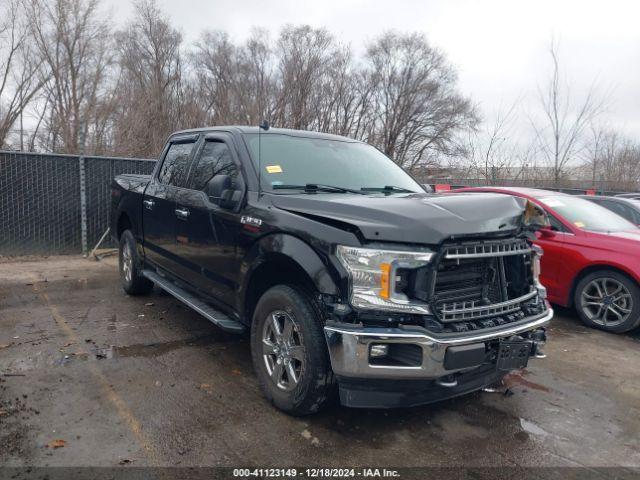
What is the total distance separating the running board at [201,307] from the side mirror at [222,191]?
92 centimetres

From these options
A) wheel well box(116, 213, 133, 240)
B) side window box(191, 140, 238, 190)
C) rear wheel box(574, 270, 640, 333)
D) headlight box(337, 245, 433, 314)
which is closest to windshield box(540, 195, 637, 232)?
rear wheel box(574, 270, 640, 333)

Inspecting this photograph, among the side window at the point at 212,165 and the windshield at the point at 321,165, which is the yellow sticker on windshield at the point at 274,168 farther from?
the side window at the point at 212,165

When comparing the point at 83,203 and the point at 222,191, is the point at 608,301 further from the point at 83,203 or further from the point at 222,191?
the point at 83,203

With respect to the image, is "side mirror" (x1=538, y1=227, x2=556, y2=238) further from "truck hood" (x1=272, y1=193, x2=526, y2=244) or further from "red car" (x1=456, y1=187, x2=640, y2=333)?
"truck hood" (x1=272, y1=193, x2=526, y2=244)

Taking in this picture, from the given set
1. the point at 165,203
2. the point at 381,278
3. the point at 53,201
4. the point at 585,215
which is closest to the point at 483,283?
the point at 381,278

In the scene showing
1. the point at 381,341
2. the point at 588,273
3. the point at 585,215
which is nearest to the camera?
the point at 381,341

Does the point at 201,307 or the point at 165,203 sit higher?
the point at 165,203

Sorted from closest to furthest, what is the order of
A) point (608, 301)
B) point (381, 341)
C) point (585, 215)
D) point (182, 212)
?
1. point (381, 341)
2. point (182, 212)
3. point (608, 301)
4. point (585, 215)

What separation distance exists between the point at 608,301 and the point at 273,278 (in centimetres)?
430

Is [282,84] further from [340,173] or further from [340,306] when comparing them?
[340,306]

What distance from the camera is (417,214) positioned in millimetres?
2943

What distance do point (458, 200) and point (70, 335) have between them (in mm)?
3938

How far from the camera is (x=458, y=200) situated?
324 cm

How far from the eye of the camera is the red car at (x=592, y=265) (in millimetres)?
5566
